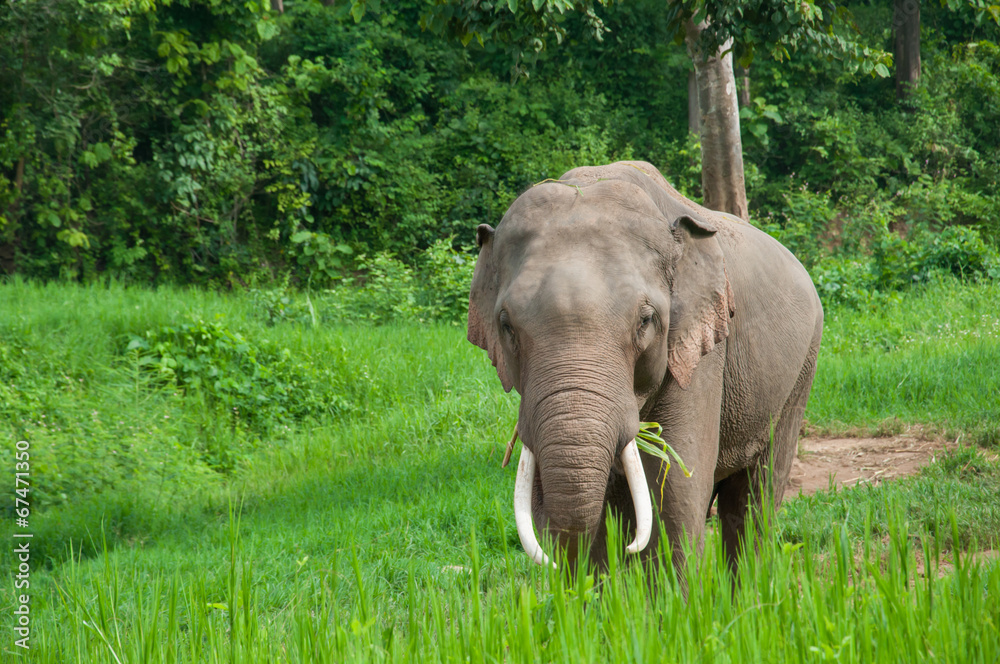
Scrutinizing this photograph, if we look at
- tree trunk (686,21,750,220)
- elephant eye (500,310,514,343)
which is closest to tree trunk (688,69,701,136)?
tree trunk (686,21,750,220)

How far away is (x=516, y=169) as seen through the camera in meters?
17.3

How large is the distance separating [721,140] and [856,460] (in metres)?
3.14

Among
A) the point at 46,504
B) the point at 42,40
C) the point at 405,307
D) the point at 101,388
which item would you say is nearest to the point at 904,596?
the point at 46,504

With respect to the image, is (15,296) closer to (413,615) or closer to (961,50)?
(413,615)

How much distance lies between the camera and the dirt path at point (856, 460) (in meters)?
6.62

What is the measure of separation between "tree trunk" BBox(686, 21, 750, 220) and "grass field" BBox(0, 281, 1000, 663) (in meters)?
2.10

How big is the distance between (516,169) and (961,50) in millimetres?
10872

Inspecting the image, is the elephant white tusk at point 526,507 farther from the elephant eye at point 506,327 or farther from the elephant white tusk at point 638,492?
the elephant eye at point 506,327

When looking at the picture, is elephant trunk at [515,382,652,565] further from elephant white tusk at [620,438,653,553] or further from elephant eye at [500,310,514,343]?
elephant eye at [500,310,514,343]

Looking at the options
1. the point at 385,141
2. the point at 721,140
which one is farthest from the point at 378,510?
the point at 385,141

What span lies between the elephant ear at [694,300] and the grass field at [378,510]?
85 cm

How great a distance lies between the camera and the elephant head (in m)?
3.00

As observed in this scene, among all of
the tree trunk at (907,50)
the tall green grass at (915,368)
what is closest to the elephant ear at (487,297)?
the tall green grass at (915,368)

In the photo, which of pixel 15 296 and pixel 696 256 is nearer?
pixel 696 256
